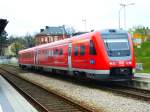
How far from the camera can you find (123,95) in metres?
18.6

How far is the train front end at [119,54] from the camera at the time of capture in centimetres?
2148

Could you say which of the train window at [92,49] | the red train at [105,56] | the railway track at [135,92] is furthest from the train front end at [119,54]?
the railway track at [135,92]

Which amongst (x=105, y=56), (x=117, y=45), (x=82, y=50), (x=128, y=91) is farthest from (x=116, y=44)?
(x=128, y=91)

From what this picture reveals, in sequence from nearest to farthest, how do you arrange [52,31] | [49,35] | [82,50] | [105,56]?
[105,56]
[82,50]
[49,35]
[52,31]

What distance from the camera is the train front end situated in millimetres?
21484

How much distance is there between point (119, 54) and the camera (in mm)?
21828

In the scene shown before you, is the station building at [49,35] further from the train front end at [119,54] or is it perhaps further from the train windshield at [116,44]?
the train windshield at [116,44]

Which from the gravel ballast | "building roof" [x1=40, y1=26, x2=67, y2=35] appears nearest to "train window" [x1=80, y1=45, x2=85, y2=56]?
the gravel ballast

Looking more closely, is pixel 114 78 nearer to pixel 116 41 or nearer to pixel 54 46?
pixel 116 41

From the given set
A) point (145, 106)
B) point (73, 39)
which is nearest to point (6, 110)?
point (145, 106)

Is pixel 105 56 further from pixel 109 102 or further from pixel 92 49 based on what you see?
pixel 109 102

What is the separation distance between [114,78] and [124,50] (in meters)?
1.59

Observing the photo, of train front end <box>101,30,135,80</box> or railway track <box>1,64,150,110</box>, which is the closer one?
railway track <box>1,64,150,110</box>

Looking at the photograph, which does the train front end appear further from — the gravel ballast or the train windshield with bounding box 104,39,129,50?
the gravel ballast
